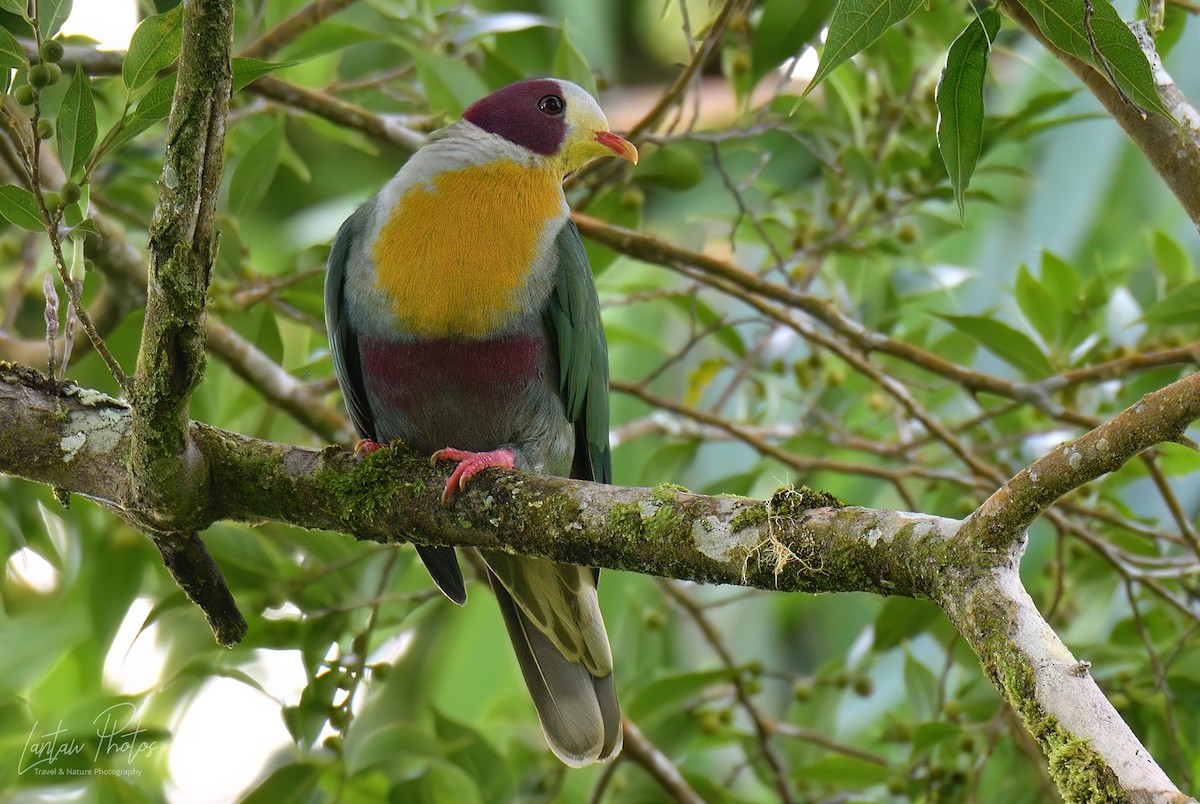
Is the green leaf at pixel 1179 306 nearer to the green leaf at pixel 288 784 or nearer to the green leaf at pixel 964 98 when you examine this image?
the green leaf at pixel 964 98

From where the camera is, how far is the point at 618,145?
314 cm

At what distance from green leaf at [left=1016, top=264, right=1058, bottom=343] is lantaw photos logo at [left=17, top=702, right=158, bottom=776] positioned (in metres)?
2.72

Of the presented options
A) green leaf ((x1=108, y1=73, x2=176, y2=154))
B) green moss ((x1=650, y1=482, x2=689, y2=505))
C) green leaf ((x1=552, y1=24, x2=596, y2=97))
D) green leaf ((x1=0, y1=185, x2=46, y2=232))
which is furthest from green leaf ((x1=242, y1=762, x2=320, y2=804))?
green leaf ((x1=552, y1=24, x2=596, y2=97))

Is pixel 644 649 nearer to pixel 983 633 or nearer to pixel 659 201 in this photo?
pixel 983 633

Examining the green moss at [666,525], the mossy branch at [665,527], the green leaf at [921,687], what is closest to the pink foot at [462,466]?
the mossy branch at [665,527]

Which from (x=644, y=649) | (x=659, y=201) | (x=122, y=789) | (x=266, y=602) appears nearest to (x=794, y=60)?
(x=644, y=649)

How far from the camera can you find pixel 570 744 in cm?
296

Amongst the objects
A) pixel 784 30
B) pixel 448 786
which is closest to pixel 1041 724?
pixel 448 786

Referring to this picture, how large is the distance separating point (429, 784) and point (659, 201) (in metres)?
5.27

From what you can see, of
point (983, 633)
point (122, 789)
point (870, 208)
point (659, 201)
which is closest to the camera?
point (983, 633)

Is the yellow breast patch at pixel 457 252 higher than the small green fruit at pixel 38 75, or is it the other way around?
the small green fruit at pixel 38 75

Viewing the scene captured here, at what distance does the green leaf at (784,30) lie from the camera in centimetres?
328

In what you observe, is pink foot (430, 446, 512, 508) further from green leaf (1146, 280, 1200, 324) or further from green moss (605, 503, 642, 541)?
green leaf (1146, 280, 1200, 324)

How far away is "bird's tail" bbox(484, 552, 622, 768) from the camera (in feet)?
9.67
